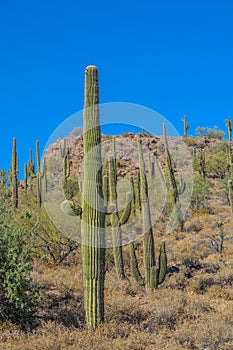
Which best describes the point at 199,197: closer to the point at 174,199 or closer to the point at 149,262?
the point at 174,199

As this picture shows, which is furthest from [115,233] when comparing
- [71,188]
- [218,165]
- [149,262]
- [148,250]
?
[218,165]

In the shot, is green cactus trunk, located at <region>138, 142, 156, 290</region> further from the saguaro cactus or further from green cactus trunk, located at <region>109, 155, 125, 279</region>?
green cactus trunk, located at <region>109, 155, 125, 279</region>

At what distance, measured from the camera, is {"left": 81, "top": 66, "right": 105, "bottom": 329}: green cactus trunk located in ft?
26.3

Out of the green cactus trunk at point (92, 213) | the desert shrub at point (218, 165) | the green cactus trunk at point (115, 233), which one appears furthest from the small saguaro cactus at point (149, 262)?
the desert shrub at point (218, 165)

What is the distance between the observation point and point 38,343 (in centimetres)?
677

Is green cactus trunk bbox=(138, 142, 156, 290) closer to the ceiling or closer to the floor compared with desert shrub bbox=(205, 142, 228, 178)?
closer to the floor

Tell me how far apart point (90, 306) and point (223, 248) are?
11.6 meters

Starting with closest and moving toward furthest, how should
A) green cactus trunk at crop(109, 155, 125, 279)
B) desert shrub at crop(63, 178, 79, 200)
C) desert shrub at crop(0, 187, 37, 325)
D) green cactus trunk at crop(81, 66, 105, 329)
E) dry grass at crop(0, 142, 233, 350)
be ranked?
dry grass at crop(0, 142, 233, 350)
green cactus trunk at crop(81, 66, 105, 329)
desert shrub at crop(0, 187, 37, 325)
green cactus trunk at crop(109, 155, 125, 279)
desert shrub at crop(63, 178, 79, 200)

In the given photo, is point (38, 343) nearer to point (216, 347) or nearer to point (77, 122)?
point (216, 347)

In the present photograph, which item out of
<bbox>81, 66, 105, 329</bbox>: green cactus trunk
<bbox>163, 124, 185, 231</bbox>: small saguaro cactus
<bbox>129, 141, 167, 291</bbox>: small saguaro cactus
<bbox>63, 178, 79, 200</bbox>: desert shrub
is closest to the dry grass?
<bbox>129, 141, 167, 291</bbox>: small saguaro cactus

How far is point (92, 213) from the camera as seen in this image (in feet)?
27.0

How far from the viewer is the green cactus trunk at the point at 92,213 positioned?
8.02 metres

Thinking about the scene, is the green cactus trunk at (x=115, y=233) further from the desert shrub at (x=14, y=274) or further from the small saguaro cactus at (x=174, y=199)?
the small saguaro cactus at (x=174, y=199)

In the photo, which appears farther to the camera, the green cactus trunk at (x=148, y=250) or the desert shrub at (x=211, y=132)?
the desert shrub at (x=211, y=132)
